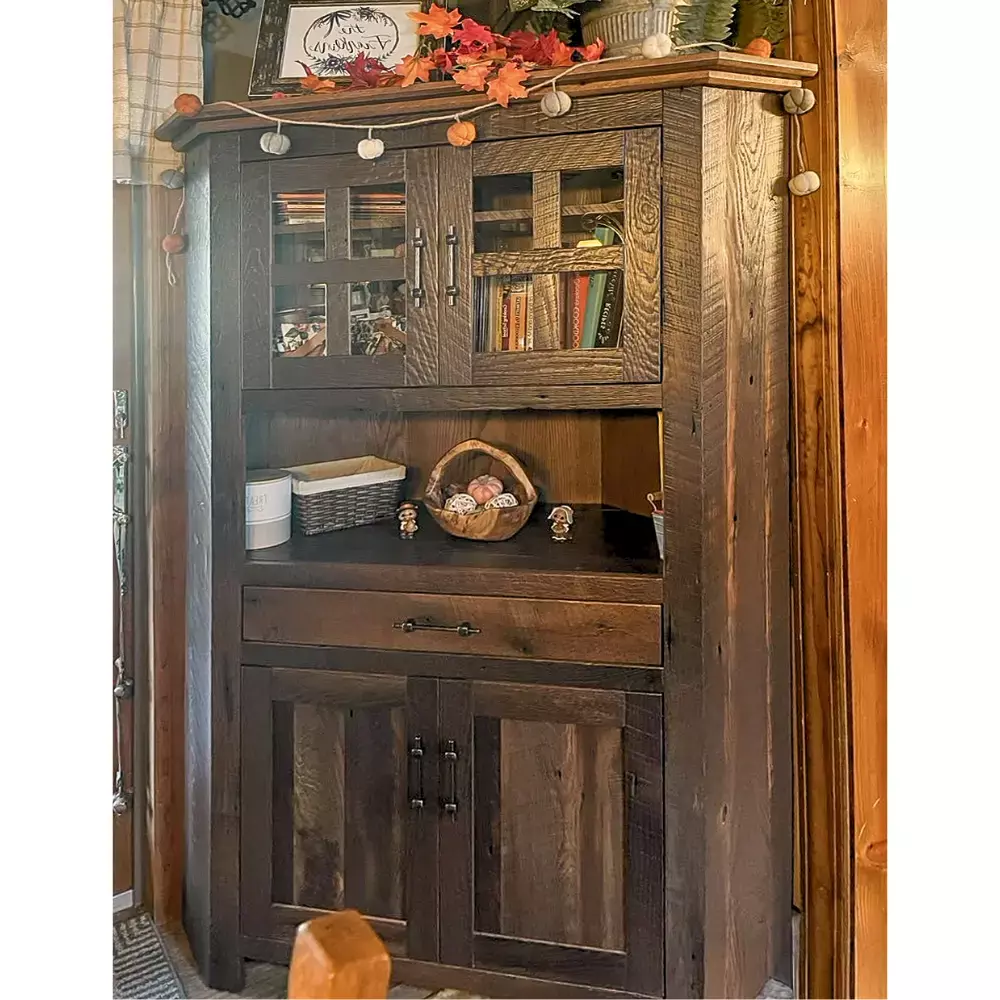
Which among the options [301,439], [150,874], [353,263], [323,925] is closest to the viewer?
[323,925]

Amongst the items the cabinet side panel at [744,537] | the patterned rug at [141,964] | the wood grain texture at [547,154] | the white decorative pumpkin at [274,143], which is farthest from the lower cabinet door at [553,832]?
the white decorative pumpkin at [274,143]

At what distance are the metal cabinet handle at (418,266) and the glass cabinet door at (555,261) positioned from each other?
0.04m

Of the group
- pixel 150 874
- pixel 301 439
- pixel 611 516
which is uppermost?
pixel 301 439

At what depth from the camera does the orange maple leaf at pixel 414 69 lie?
53.7 inches

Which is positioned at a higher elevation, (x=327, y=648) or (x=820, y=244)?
(x=820, y=244)

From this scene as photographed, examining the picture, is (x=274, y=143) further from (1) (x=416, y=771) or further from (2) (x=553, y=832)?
(2) (x=553, y=832)

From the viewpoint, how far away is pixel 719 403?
133 centimetres

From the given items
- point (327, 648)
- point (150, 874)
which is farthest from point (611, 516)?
point (150, 874)

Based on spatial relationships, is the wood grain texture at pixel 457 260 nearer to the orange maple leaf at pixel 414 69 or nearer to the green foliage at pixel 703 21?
A: the orange maple leaf at pixel 414 69

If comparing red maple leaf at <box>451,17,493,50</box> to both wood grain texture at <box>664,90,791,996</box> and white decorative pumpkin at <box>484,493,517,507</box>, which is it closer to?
wood grain texture at <box>664,90,791,996</box>

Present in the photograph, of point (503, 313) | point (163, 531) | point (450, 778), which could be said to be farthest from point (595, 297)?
point (163, 531)

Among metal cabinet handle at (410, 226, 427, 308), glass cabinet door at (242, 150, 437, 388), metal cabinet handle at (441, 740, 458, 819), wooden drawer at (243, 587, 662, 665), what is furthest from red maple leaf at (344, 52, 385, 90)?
metal cabinet handle at (441, 740, 458, 819)

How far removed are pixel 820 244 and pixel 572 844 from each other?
103 centimetres
